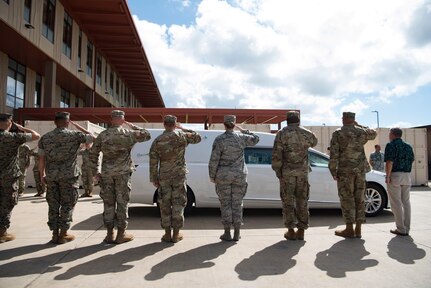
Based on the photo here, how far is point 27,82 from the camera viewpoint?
17.5 meters

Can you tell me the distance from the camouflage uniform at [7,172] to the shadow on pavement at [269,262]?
3547 millimetres

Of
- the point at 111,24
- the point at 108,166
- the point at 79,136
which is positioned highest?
the point at 111,24

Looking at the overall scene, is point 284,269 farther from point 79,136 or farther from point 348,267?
point 79,136

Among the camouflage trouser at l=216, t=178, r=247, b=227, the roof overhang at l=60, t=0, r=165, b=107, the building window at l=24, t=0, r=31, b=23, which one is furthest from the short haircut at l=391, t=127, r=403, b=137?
the roof overhang at l=60, t=0, r=165, b=107

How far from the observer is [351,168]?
507 centimetres

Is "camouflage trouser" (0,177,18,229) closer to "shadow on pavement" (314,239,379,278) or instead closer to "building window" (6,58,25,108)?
"shadow on pavement" (314,239,379,278)

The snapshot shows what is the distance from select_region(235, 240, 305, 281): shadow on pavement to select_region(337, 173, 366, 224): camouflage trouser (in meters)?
0.98

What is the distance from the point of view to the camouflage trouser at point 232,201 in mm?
4891

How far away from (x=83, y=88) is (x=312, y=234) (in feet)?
68.1

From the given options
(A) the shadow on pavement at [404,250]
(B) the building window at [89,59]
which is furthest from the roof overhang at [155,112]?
(A) the shadow on pavement at [404,250]

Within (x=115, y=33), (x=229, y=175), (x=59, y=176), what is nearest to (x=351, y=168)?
(x=229, y=175)

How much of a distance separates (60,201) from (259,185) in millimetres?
3722

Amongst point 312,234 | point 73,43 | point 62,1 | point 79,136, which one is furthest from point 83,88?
point 312,234

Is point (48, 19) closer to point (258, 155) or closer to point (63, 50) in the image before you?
point (63, 50)
